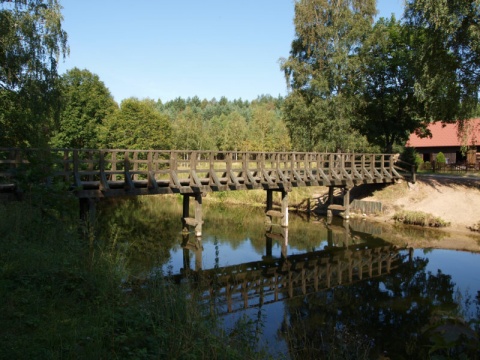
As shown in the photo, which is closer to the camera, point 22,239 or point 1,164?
point 22,239

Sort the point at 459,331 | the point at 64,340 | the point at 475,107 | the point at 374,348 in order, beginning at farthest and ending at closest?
the point at 475,107 < the point at 374,348 < the point at 64,340 < the point at 459,331

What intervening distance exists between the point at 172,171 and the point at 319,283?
7155mm

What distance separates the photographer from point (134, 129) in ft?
130

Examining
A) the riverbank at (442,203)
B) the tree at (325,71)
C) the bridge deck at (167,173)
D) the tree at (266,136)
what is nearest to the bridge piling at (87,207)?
the bridge deck at (167,173)

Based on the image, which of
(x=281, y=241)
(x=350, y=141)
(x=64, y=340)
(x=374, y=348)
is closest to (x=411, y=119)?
(x=350, y=141)

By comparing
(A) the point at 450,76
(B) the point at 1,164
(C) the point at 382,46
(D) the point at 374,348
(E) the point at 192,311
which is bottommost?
(D) the point at 374,348

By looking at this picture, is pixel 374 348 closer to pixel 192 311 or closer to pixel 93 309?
pixel 192 311

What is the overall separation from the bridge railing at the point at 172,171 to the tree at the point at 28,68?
1.94 m

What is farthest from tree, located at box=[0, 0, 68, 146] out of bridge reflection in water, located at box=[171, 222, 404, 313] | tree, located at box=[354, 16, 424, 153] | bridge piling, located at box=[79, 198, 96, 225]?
tree, located at box=[354, 16, 424, 153]

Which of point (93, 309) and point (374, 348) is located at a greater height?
point (93, 309)

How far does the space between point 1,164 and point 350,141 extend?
2246 centimetres

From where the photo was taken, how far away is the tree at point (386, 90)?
27781 mm

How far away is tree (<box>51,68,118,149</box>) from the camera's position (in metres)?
34.6

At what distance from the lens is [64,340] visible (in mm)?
4711
